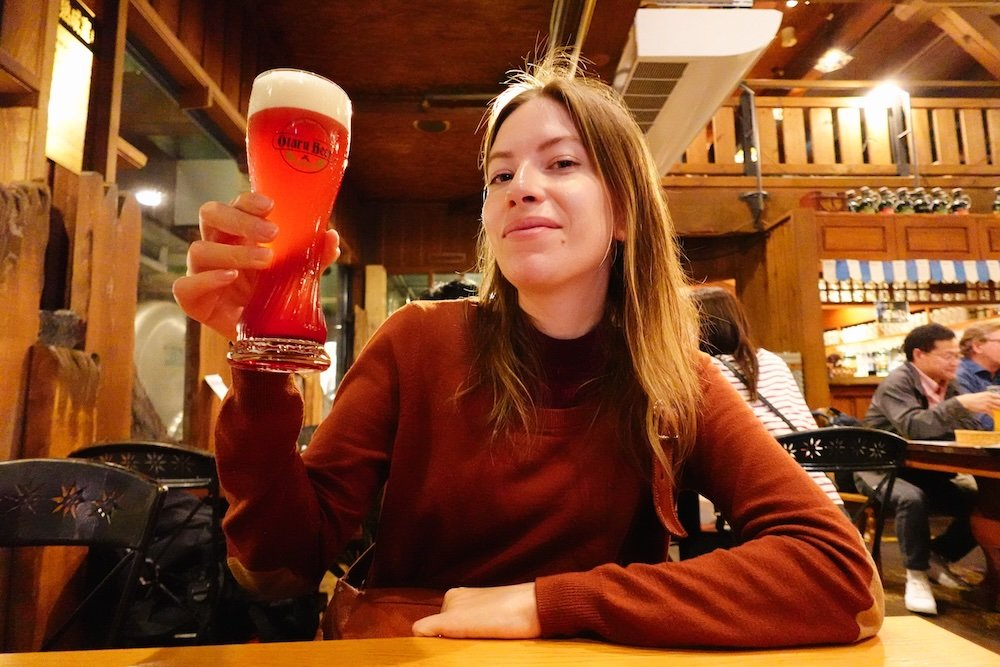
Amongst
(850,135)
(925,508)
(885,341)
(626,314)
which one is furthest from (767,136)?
(626,314)

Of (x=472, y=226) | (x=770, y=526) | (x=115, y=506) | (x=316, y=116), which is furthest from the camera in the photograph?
(x=472, y=226)

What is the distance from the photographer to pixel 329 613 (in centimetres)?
93

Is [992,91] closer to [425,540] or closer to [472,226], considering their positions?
[472,226]

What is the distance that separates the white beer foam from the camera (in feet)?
2.47

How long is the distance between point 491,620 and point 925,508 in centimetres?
368

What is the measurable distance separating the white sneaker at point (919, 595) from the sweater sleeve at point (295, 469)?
341 cm

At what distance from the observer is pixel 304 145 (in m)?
0.75

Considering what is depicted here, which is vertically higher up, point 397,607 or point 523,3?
point 523,3

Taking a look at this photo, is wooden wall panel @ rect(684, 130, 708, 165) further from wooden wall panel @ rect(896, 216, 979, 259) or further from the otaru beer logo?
the otaru beer logo

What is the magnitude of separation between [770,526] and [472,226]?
20.4 ft

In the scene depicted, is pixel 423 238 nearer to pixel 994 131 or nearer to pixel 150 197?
pixel 150 197

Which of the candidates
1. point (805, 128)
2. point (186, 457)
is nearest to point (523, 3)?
point (186, 457)

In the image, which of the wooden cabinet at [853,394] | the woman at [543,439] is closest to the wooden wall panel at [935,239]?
the wooden cabinet at [853,394]

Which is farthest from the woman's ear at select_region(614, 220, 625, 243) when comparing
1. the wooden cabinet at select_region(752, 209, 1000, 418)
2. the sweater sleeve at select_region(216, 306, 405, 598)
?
the wooden cabinet at select_region(752, 209, 1000, 418)
